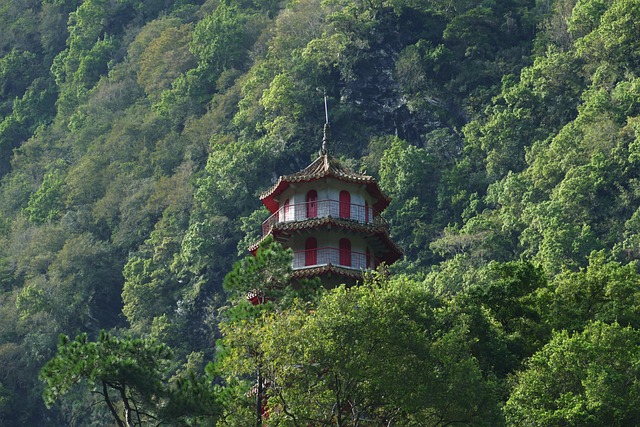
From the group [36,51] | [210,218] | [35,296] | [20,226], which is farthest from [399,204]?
[36,51]

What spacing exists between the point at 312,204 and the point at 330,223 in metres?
2.14

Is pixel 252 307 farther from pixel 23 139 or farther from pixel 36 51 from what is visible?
pixel 36 51

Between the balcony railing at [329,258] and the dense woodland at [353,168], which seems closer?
the dense woodland at [353,168]

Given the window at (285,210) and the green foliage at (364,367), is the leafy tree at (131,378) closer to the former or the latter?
the green foliage at (364,367)

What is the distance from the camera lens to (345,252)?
61.9 m

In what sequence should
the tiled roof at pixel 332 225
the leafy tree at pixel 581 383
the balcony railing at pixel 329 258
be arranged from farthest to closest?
the tiled roof at pixel 332 225, the balcony railing at pixel 329 258, the leafy tree at pixel 581 383

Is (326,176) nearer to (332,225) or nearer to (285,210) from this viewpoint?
(285,210)

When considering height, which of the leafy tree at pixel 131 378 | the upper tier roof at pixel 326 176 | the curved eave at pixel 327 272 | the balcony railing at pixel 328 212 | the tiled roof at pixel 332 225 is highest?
the upper tier roof at pixel 326 176

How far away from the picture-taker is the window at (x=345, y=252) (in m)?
A: 61.5

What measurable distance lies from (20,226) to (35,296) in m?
20.6

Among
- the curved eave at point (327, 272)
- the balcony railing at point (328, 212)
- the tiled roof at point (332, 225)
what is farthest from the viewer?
the balcony railing at point (328, 212)

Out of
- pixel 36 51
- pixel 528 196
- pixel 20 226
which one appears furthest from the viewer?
pixel 36 51

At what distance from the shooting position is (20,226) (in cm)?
13588

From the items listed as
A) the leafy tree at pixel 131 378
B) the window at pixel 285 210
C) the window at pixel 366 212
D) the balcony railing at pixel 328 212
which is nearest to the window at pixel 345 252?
the balcony railing at pixel 328 212
